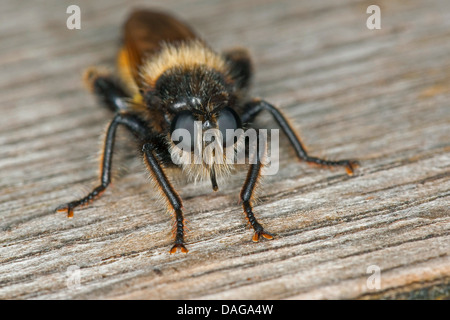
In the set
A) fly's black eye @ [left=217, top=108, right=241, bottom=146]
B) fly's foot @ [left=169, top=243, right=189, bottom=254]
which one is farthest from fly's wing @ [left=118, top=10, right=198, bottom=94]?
fly's foot @ [left=169, top=243, right=189, bottom=254]

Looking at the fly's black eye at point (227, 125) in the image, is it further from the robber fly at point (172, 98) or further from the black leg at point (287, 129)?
the black leg at point (287, 129)

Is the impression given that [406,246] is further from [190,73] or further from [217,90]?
[190,73]

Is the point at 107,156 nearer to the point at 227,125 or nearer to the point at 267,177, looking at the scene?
the point at 227,125

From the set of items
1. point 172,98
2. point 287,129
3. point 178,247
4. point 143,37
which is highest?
point 143,37

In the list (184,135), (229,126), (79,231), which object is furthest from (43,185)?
(229,126)

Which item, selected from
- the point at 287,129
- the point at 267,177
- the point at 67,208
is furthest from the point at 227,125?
the point at 67,208

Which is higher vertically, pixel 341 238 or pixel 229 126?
pixel 229 126

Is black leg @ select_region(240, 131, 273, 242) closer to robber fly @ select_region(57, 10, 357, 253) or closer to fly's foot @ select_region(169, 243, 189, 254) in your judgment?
robber fly @ select_region(57, 10, 357, 253)
